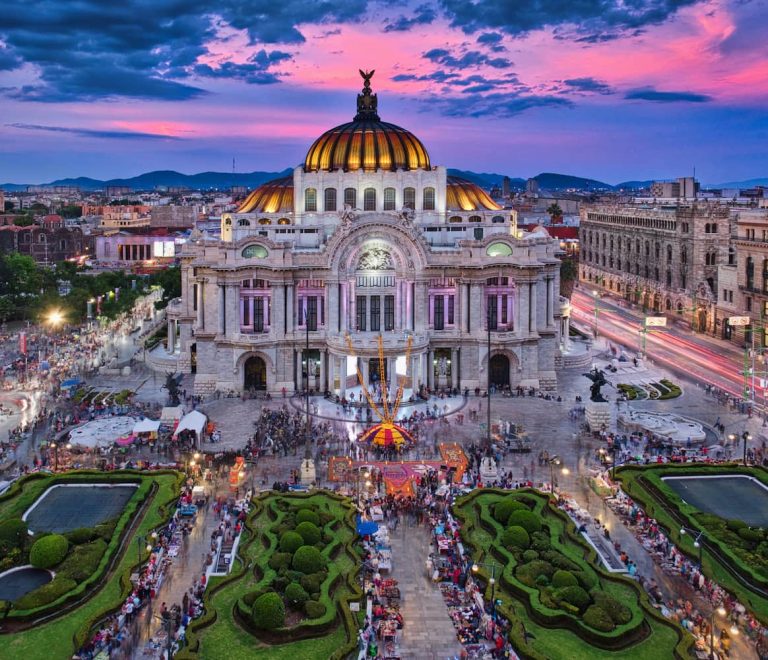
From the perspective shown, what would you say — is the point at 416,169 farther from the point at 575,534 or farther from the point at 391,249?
the point at 575,534

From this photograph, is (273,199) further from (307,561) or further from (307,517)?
(307,561)

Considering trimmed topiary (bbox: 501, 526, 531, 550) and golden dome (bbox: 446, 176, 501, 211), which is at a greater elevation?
golden dome (bbox: 446, 176, 501, 211)

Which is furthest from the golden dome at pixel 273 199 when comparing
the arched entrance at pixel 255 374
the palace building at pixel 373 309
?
the arched entrance at pixel 255 374

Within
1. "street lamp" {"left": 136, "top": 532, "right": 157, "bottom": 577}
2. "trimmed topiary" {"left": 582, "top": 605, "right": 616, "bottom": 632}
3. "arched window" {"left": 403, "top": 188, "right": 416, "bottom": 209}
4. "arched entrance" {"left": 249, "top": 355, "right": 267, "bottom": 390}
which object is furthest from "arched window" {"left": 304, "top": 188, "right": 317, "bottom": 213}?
"trimmed topiary" {"left": 582, "top": 605, "right": 616, "bottom": 632}

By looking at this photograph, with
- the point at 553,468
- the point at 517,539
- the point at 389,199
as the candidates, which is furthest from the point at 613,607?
the point at 389,199

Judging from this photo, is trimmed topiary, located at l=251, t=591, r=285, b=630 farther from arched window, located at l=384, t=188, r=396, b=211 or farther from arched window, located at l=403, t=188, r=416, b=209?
arched window, located at l=403, t=188, r=416, b=209

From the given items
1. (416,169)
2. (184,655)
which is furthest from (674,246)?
(184,655)
